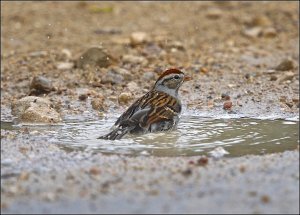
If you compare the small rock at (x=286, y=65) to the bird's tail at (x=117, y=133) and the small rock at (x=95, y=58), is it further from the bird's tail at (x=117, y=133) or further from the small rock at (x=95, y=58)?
the bird's tail at (x=117, y=133)

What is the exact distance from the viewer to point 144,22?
47.2ft

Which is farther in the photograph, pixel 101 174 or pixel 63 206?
pixel 101 174

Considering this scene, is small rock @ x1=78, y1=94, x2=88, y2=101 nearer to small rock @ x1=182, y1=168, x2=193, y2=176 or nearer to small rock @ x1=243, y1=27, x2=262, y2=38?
small rock @ x1=182, y1=168, x2=193, y2=176

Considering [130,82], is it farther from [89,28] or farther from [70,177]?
[70,177]

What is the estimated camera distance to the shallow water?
6980 millimetres

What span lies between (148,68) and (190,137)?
149 inches

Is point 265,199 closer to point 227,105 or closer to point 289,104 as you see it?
point 227,105

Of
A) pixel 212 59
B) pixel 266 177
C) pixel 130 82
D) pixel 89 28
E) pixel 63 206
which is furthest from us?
pixel 89 28

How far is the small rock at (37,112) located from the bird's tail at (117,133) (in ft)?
3.61

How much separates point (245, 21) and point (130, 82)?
14.3 ft

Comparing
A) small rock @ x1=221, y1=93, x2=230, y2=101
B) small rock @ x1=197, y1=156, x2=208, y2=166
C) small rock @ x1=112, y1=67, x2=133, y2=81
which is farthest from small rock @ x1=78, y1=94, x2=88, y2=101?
small rock @ x1=197, y1=156, x2=208, y2=166

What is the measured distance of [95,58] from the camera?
11.2 meters

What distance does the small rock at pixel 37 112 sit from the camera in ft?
27.8

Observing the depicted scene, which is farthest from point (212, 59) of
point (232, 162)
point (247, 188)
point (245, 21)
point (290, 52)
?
point (247, 188)
